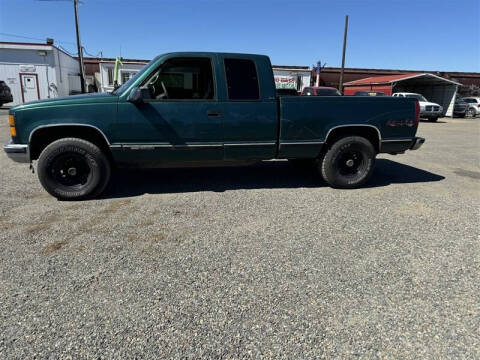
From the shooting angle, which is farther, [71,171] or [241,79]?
[241,79]

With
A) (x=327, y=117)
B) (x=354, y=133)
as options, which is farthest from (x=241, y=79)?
(x=354, y=133)

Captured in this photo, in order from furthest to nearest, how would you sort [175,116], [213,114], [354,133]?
[354,133], [213,114], [175,116]

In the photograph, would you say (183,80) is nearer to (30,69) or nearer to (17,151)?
(17,151)

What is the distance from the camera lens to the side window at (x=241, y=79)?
4654 mm

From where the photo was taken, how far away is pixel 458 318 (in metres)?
2.31

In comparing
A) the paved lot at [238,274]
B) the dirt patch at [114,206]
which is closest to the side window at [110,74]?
the paved lot at [238,274]

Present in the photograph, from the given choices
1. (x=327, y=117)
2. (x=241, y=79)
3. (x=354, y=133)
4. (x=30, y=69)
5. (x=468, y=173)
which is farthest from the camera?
(x=30, y=69)

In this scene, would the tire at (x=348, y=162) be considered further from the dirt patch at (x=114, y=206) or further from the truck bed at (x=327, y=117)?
the dirt patch at (x=114, y=206)

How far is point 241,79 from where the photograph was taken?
471 cm

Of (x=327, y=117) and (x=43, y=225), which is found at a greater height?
(x=327, y=117)

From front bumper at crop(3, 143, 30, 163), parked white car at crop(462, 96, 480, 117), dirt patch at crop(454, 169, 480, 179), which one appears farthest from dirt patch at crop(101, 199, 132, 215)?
parked white car at crop(462, 96, 480, 117)

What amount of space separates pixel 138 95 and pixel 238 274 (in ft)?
8.78

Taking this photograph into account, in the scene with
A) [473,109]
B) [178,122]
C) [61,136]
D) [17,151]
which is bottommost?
[17,151]

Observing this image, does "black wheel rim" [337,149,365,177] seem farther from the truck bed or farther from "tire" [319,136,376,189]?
the truck bed
